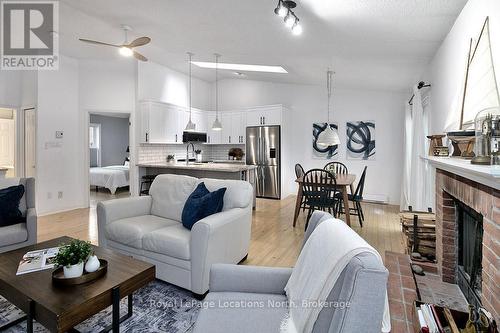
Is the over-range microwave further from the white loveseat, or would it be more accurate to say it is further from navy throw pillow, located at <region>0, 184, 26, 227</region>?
navy throw pillow, located at <region>0, 184, 26, 227</region>

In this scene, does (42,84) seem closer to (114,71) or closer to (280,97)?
(114,71)

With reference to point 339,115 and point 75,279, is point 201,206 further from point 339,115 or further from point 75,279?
point 339,115

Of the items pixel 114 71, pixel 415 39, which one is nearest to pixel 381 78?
pixel 415 39

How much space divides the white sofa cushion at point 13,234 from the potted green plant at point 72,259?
1.50m

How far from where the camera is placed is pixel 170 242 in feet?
7.63

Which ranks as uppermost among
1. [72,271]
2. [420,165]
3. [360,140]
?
[360,140]

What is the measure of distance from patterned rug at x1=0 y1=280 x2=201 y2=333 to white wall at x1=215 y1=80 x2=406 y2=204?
4.87 meters

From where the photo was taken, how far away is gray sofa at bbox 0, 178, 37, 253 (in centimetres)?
264

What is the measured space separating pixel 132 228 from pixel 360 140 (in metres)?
5.23

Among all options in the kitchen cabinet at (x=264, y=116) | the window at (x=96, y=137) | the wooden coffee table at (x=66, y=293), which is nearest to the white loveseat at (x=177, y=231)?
the wooden coffee table at (x=66, y=293)

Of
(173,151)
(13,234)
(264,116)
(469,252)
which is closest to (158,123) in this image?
(173,151)

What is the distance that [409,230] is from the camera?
293 centimetres

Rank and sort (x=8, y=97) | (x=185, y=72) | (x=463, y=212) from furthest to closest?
(x=185, y=72), (x=8, y=97), (x=463, y=212)

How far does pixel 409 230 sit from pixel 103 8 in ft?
14.4
